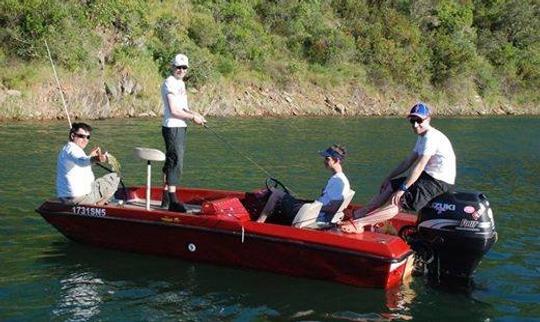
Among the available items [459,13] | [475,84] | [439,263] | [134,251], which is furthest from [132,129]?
[459,13]

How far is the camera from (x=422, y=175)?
25.1 ft

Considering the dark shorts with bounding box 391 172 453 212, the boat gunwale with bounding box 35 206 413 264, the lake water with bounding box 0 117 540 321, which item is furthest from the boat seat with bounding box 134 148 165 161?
the dark shorts with bounding box 391 172 453 212

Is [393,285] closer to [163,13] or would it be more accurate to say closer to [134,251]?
[134,251]

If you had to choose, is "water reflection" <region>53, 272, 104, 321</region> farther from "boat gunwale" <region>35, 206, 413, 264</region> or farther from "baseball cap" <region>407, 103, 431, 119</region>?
"baseball cap" <region>407, 103, 431, 119</region>

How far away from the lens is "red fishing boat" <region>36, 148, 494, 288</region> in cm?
706

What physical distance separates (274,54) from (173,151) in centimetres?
3050

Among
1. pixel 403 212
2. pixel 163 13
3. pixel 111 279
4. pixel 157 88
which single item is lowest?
pixel 111 279

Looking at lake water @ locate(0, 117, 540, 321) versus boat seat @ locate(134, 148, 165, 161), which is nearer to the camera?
lake water @ locate(0, 117, 540, 321)

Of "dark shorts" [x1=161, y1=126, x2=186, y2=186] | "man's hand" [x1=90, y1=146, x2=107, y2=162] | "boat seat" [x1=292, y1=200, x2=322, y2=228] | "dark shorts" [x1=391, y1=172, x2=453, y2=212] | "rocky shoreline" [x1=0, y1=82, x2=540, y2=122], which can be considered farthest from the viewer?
"rocky shoreline" [x1=0, y1=82, x2=540, y2=122]

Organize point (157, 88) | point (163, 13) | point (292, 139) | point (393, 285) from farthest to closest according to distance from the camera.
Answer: point (163, 13), point (157, 88), point (292, 139), point (393, 285)

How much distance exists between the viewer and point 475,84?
4828 centimetres

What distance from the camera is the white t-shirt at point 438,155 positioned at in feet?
24.7

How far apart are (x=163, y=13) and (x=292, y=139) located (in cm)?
1477

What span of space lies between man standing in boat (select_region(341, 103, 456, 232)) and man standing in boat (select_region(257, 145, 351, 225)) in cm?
34
